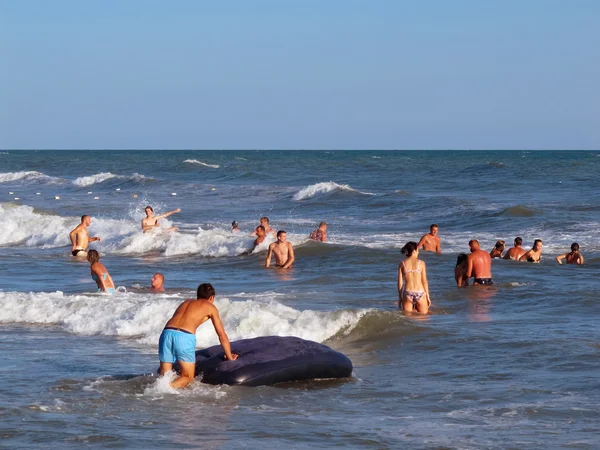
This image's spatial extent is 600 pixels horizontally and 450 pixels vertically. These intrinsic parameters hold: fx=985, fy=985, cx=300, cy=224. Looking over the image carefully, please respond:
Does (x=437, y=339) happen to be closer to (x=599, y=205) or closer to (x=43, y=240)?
(x=43, y=240)

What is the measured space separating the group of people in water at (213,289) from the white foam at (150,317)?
96 centimetres

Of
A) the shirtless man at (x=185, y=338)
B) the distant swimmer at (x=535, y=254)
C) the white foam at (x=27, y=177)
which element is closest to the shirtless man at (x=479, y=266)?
the distant swimmer at (x=535, y=254)

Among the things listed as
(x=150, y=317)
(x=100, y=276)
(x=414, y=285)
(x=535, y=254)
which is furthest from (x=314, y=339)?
(x=535, y=254)

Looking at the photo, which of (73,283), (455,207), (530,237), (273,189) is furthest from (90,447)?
(273,189)

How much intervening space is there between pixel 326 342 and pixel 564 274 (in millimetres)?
7031

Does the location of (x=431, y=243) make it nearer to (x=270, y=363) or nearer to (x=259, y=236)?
(x=259, y=236)

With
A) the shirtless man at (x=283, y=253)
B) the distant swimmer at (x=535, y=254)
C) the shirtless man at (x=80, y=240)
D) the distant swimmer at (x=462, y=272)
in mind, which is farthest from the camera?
the shirtless man at (x=80, y=240)

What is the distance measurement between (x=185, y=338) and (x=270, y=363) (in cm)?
86

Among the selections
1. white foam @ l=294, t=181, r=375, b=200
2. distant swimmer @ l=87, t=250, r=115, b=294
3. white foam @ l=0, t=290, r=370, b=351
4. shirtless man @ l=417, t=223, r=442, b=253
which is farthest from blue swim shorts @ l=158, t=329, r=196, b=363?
white foam @ l=294, t=181, r=375, b=200

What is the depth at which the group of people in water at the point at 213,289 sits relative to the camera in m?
8.77

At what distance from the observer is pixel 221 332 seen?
870 centimetres

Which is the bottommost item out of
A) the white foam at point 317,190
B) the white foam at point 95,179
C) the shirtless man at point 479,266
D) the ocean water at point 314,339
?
the ocean water at point 314,339

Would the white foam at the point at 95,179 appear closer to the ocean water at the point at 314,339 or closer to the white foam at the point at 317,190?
the white foam at the point at 317,190

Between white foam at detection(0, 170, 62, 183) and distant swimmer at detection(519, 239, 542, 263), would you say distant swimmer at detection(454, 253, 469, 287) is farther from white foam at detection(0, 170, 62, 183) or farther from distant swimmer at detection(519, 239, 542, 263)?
white foam at detection(0, 170, 62, 183)
